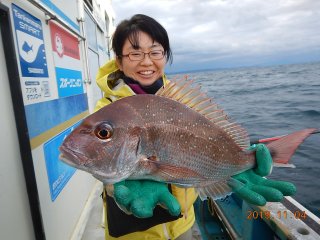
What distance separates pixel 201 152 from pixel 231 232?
2.27m

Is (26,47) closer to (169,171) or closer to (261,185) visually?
(169,171)

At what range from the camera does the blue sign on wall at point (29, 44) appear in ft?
5.89

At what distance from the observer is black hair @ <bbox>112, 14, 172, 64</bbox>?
1.75 metres

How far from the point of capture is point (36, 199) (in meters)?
1.81

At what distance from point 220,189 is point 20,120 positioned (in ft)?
5.73

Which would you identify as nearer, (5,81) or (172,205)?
(172,205)

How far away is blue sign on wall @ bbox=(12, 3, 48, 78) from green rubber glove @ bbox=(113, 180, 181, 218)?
148cm

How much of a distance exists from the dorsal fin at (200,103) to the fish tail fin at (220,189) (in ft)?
1.06

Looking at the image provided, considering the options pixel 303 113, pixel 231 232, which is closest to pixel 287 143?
pixel 231 232

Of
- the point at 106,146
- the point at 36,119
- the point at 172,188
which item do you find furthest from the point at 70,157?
the point at 36,119

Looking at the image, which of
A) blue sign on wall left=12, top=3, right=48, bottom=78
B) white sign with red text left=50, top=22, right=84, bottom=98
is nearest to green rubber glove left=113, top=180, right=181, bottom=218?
blue sign on wall left=12, top=3, right=48, bottom=78

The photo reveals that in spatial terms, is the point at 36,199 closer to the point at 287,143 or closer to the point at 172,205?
the point at 172,205

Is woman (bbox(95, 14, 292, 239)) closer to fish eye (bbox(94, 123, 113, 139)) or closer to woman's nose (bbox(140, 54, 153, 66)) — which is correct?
woman's nose (bbox(140, 54, 153, 66))

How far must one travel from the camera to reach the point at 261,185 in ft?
4.84
